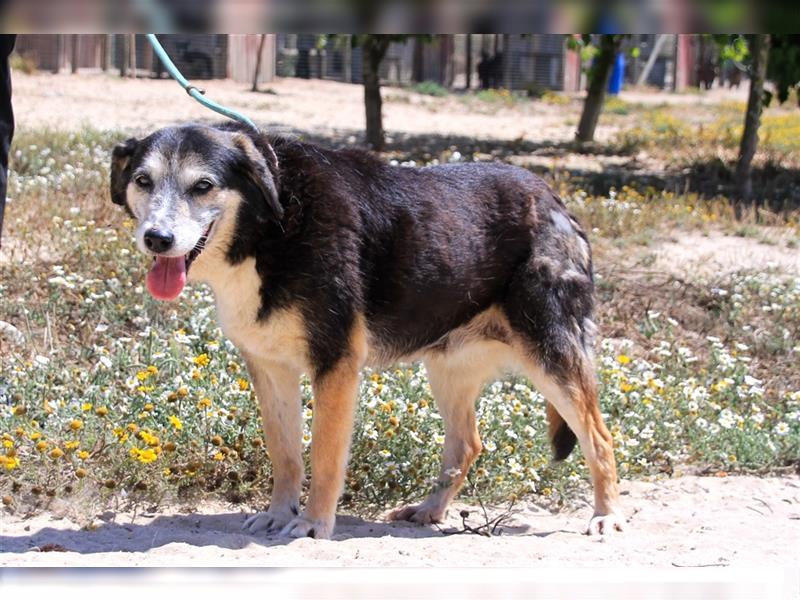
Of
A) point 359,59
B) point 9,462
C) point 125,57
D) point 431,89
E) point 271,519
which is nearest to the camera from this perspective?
point 9,462

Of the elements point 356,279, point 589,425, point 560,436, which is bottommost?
point 560,436

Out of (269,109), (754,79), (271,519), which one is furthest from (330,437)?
(269,109)

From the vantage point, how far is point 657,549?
4.89 metres

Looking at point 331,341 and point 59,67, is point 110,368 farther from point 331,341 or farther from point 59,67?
point 59,67

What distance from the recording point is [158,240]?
420 cm

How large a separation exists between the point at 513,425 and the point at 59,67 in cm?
2123

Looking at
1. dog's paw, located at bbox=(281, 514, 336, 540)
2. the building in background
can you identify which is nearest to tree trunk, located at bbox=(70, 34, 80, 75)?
the building in background

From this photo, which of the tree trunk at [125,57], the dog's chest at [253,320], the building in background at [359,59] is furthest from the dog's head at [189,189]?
the tree trunk at [125,57]

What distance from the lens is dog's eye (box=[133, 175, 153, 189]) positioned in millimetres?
4461

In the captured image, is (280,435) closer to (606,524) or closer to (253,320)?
(253,320)

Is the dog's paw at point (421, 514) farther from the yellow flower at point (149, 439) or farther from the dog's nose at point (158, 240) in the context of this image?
the dog's nose at point (158, 240)

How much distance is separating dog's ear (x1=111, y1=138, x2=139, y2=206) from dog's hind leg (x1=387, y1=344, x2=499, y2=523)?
163 centimetres

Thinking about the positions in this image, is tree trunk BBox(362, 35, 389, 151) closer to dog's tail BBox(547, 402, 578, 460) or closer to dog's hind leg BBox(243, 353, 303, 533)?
dog's tail BBox(547, 402, 578, 460)

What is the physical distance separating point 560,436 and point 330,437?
1261 mm
